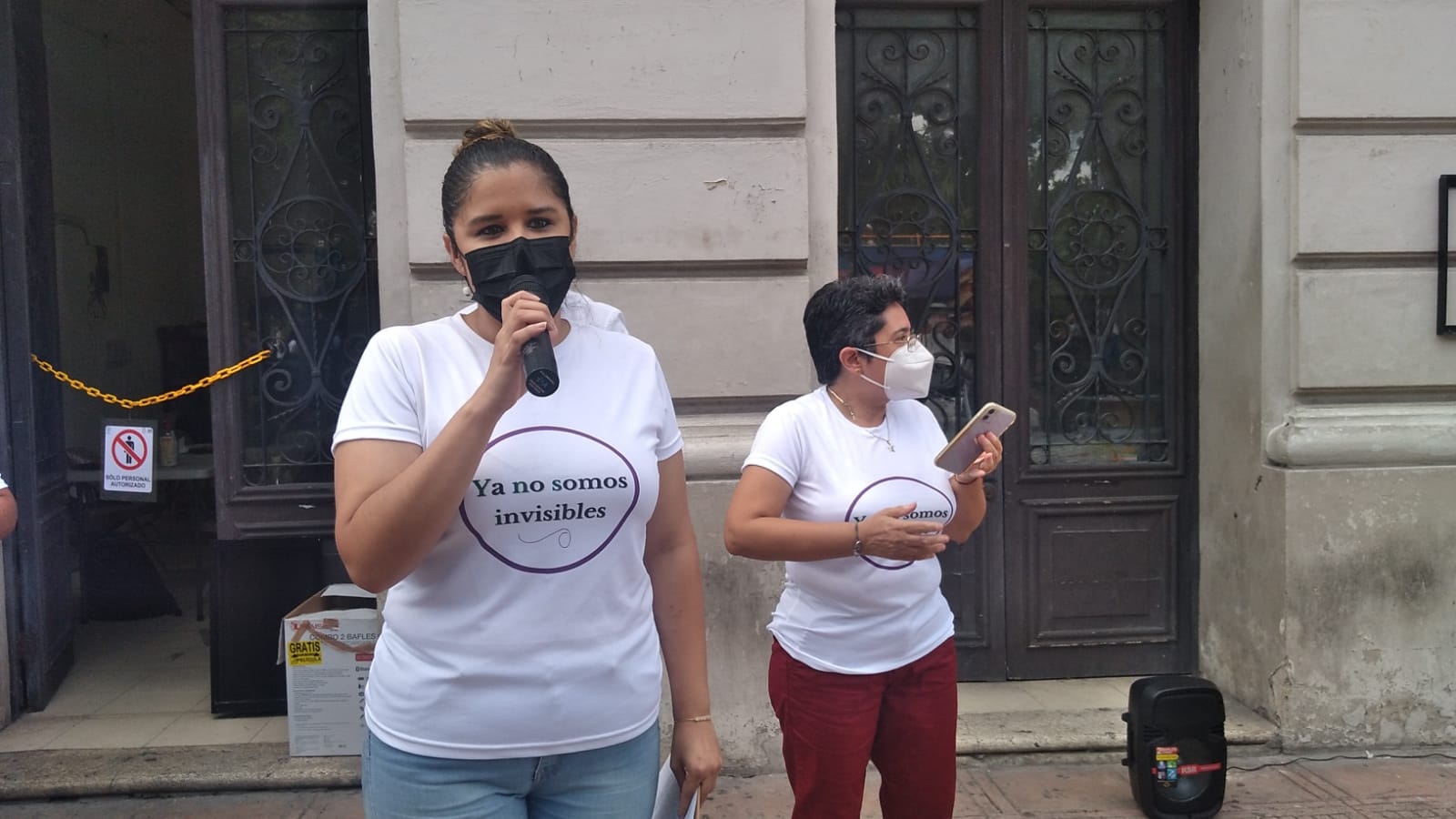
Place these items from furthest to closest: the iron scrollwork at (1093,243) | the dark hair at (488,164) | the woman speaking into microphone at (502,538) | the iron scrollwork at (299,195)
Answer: the iron scrollwork at (1093,243)
the iron scrollwork at (299,195)
the dark hair at (488,164)
the woman speaking into microphone at (502,538)

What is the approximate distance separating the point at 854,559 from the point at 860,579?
55 millimetres

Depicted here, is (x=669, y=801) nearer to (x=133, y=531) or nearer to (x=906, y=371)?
(x=906, y=371)

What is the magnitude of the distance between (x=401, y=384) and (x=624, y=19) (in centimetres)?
311

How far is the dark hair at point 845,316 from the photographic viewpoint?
124 inches

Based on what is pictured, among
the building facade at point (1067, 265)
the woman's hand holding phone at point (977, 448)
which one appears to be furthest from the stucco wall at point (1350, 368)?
the woman's hand holding phone at point (977, 448)

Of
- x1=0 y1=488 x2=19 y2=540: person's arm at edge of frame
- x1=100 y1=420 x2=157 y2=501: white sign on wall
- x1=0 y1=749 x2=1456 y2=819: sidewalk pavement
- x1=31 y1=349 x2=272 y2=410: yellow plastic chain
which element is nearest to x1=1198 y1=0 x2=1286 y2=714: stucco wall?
x1=0 y1=749 x2=1456 y2=819: sidewalk pavement

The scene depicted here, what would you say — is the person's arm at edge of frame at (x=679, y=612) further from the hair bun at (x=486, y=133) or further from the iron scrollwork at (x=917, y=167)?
the iron scrollwork at (x=917, y=167)

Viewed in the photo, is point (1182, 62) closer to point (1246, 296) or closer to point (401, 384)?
point (1246, 296)

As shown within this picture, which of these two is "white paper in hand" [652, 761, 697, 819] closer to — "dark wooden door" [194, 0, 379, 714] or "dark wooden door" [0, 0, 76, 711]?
"dark wooden door" [194, 0, 379, 714]

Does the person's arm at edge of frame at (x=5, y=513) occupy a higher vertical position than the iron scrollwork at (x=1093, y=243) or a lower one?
lower

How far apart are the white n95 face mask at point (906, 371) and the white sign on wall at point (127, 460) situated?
3.86 meters

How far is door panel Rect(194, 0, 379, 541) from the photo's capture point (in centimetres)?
498

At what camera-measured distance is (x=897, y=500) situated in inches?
118

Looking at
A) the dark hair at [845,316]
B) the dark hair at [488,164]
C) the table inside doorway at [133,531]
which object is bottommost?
the table inside doorway at [133,531]
